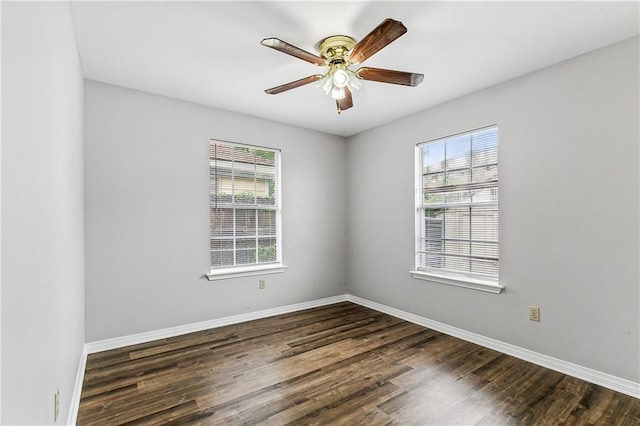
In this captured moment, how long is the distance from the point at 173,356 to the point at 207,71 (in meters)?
2.57

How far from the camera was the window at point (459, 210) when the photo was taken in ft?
10.3

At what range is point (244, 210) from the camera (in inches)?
156

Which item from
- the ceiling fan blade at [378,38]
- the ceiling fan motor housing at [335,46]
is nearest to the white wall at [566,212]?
the ceiling fan motor housing at [335,46]

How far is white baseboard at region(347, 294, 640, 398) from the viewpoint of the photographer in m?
2.28

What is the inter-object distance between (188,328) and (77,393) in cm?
129

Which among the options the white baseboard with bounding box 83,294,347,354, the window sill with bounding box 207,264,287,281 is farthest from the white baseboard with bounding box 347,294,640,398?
the window sill with bounding box 207,264,287,281

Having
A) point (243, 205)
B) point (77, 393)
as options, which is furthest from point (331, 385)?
point (243, 205)

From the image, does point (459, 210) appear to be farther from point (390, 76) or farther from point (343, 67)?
point (343, 67)

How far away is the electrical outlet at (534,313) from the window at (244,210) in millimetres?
2722

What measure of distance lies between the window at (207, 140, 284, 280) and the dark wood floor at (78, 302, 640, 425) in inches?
35.8

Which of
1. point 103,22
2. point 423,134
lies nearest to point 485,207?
point 423,134

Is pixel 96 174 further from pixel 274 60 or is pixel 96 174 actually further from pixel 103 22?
pixel 274 60

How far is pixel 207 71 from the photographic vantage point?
2777mm

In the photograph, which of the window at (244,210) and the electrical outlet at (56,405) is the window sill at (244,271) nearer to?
the window at (244,210)
